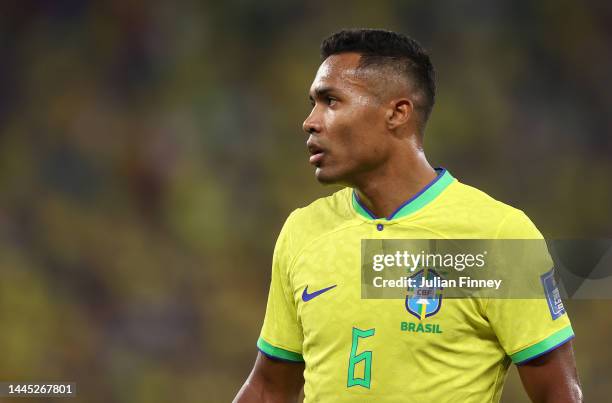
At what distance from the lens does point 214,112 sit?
5.29 m

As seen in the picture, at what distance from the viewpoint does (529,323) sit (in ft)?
6.53

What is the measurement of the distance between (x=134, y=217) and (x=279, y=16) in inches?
53.5

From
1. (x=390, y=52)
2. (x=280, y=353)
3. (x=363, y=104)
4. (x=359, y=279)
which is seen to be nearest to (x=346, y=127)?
(x=363, y=104)

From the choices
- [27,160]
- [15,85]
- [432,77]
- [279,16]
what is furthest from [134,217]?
[432,77]

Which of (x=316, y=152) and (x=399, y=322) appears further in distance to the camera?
(x=316, y=152)

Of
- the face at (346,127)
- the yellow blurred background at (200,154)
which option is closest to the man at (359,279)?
the face at (346,127)

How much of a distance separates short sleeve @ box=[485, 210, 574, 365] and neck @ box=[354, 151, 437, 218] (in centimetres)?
30

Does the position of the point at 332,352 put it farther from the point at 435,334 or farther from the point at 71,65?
the point at 71,65

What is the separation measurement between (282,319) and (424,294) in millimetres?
A: 384

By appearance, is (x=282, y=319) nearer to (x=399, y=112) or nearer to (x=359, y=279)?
(x=359, y=279)

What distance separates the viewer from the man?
6.59 feet

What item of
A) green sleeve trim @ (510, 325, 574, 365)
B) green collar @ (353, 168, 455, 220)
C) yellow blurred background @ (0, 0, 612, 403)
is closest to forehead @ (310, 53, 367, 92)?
green collar @ (353, 168, 455, 220)

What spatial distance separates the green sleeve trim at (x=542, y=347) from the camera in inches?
78.1

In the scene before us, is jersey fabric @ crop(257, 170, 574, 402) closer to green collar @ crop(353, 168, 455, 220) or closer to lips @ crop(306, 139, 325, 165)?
green collar @ crop(353, 168, 455, 220)
